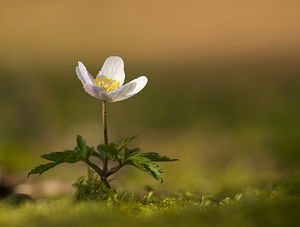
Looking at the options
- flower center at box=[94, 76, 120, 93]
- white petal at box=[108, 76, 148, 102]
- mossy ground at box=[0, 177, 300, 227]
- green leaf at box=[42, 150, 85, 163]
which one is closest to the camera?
mossy ground at box=[0, 177, 300, 227]

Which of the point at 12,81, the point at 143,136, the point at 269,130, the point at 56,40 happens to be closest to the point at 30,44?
the point at 56,40

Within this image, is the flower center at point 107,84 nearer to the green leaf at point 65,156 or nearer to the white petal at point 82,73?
the white petal at point 82,73

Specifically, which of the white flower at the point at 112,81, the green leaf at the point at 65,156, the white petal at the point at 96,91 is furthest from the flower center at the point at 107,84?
the green leaf at the point at 65,156

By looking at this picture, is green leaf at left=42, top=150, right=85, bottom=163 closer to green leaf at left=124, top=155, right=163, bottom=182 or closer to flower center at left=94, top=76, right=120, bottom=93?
green leaf at left=124, top=155, right=163, bottom=182

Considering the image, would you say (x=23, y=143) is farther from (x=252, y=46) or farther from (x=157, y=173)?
(x=252, y=46)

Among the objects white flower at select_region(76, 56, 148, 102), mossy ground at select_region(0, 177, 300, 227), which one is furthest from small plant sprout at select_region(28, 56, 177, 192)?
mossy ground at select_region(0, 177, 300, 227)

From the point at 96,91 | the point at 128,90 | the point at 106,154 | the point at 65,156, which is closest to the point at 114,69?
the point at 128,90
